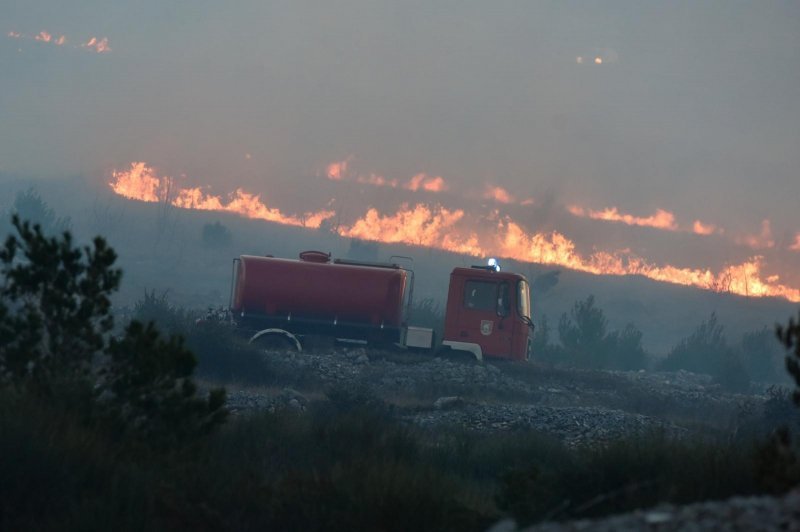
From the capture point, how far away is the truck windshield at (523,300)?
29328 millimetres

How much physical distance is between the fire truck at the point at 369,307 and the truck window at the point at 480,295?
3 centimetres

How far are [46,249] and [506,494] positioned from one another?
553 centimetres

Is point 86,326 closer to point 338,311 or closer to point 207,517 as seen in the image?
point 207,517

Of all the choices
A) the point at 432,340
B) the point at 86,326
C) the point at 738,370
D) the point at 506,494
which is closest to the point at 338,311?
the point at 432,340

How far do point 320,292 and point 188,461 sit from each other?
2026 cm

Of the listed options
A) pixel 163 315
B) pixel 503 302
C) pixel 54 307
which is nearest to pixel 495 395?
pixel 503 302

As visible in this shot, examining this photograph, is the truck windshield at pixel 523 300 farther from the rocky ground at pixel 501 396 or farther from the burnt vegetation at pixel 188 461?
the burnt vegetation at pixel 188 461

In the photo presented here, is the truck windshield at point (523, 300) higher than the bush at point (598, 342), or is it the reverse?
the truck windshield at point (523, 300)

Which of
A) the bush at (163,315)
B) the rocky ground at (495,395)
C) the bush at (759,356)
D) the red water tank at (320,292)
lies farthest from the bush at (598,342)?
the red water tank at (320,292)

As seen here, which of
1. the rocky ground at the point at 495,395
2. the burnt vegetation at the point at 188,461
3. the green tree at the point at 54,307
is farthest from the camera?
the rocky ground at the point at 495,395

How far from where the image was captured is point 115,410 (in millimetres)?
9984

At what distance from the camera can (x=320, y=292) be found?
1175 inches

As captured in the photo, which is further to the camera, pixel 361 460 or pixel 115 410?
pixel 361 460

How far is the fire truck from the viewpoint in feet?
96.5
